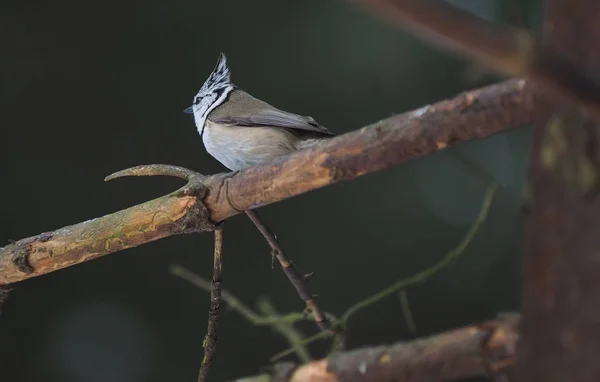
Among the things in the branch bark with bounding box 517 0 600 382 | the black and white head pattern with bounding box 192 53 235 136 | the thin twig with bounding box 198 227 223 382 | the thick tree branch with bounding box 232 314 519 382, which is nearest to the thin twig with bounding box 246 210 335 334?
the thin twig with bounding box 198 227 223 382

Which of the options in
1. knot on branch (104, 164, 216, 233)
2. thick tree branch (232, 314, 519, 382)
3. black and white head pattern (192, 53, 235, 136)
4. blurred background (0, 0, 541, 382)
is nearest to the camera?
thick tree branch (232, 314, 519, 382)

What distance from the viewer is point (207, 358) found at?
4.61 ft

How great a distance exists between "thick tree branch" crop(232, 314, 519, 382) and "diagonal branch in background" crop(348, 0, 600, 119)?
1.19ft

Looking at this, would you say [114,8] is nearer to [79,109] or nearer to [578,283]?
[79,109]

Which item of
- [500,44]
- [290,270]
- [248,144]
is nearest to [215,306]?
[290,270]

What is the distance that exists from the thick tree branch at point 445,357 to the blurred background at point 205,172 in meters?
1.42

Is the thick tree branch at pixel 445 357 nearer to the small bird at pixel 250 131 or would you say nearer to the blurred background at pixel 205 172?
the small bird at pixel 250 131

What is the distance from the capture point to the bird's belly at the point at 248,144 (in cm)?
173

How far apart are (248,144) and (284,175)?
531mm

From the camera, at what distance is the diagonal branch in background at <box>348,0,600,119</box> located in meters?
0.61

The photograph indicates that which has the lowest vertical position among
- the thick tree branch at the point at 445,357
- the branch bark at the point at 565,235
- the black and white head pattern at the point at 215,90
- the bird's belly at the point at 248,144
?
the thick tree branch at the point at 445,357

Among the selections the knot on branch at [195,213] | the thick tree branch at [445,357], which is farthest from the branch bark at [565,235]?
the knot on branch at [195,213]

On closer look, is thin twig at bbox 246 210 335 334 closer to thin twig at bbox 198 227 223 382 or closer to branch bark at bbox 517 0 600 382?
thin twig at bbox 198 227 223 382

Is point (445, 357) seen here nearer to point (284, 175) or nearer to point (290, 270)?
point (284, 175)
